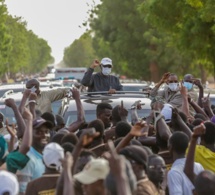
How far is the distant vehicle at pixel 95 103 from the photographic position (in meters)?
13.4

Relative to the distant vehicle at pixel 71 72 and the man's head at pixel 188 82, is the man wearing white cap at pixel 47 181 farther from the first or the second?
the distant vehicle at pixel 71 72

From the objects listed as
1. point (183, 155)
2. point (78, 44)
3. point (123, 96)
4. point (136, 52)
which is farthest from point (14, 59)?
point (78, 44)

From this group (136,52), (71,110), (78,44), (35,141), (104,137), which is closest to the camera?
(35,141)

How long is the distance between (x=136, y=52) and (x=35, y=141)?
48.4 metres

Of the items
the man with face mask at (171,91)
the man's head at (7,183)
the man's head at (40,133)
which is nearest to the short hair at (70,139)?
the man's head at (40,133)

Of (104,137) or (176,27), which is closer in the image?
(104,137)

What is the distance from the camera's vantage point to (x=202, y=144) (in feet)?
30.7

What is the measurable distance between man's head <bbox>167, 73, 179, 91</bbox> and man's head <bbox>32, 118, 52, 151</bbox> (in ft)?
17.2

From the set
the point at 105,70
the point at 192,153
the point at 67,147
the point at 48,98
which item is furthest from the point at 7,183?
the point at 105,70

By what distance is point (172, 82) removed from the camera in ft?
45.9

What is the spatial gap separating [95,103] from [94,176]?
7582 millimetres

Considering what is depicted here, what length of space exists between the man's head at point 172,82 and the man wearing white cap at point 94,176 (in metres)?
7.62

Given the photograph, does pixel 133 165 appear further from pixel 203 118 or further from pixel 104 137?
pixel 203 118

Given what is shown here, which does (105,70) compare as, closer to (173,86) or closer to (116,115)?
(173,86)
